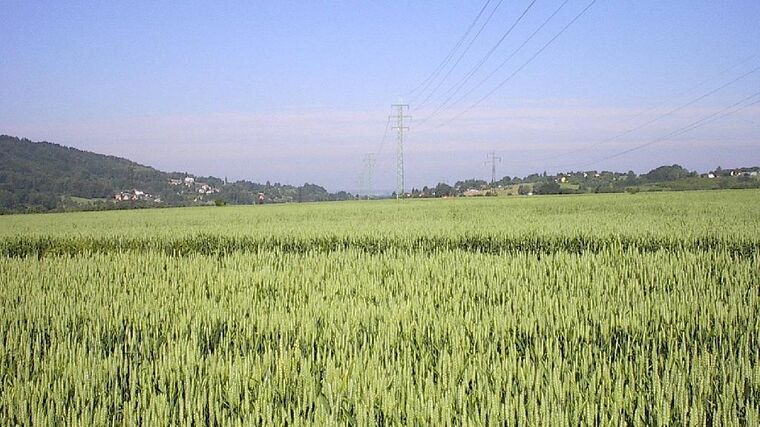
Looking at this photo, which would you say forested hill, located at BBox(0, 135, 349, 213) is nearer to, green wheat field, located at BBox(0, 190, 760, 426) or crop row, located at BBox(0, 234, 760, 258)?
crop row, located at BBox(0, 234, 760, 258)

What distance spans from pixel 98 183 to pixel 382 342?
123 m

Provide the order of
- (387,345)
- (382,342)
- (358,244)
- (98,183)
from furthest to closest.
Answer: (98,183) < (358,244) < (382,342) < (387,345)

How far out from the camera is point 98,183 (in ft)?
363

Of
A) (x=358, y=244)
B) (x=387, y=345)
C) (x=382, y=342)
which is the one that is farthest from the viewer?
(x=358, y=244)

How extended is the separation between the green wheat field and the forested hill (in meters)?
89.8

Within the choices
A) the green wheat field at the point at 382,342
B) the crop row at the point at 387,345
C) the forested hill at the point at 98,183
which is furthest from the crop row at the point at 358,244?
the forested hill at the point at 98,183

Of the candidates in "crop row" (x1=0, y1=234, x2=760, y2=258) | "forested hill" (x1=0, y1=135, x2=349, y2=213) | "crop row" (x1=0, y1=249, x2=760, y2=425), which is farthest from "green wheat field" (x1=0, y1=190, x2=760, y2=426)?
"forested hill" (x1=0, y1=135, x2=349, y2=213)

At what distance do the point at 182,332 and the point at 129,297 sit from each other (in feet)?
6.51

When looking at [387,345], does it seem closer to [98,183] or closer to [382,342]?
[382,342]

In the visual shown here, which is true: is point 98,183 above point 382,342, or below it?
above

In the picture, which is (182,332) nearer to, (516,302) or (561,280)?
(516,302)

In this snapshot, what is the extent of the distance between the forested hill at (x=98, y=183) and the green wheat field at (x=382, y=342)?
89.8m

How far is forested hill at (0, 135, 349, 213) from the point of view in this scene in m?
98.5

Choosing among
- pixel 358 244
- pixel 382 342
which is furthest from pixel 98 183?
pixel 382 342
